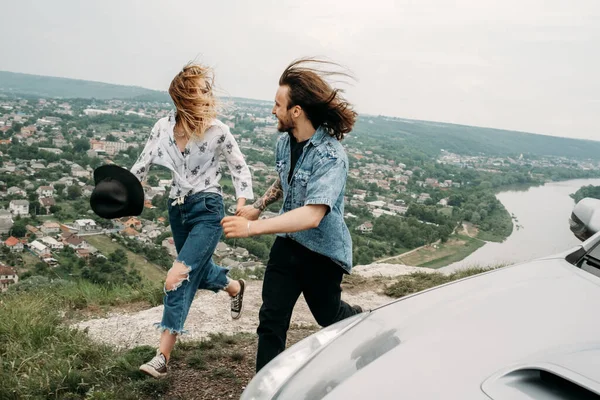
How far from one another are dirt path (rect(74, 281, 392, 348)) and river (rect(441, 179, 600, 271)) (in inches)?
97.8

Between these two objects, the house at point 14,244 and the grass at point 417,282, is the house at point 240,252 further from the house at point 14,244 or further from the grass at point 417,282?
the house at point 14,244

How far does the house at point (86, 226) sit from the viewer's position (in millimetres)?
19794

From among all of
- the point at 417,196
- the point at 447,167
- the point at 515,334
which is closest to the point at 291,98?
the point at 515,334

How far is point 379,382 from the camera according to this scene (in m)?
1.31

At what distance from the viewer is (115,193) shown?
9.34 feet

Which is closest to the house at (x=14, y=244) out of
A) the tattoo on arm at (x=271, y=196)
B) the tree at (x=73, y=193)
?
the tree at (x=73, y=193)

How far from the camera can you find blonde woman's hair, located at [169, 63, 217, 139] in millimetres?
3004

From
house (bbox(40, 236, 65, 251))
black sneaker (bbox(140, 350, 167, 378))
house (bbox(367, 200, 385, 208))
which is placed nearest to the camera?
black sneaker (bbox(140, 350, 167, 378))

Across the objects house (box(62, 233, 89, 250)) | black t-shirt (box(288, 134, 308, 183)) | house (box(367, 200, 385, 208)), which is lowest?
house (box(62, 233, 89, 250))

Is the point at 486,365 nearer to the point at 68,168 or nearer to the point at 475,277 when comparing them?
the point at 475,277

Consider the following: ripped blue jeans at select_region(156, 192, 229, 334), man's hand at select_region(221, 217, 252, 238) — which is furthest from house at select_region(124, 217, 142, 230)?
man's hand at select_region(221, 217, 252, 238)

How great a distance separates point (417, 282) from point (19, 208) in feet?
69.7

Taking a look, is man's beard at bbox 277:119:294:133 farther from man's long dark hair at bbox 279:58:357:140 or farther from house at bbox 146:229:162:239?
house at bbox 146:229:162:239

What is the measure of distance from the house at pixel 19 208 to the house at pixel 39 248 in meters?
5.54
